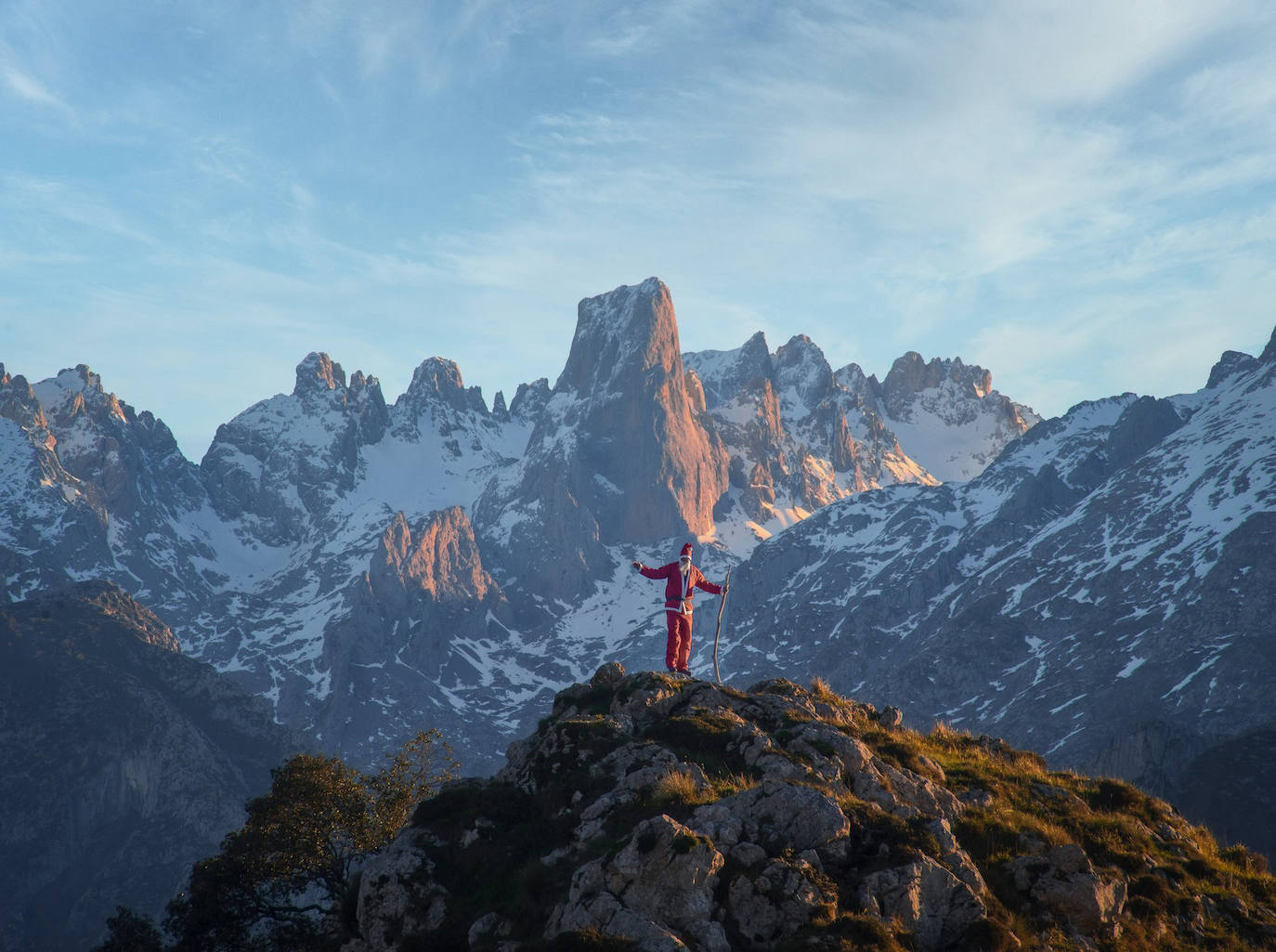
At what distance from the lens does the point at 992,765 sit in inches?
1422

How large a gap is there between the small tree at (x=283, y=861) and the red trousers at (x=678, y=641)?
43.1 ft

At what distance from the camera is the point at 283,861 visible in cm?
4181

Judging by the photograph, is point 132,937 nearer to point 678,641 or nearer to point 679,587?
point 678,641

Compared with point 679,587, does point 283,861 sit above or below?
below

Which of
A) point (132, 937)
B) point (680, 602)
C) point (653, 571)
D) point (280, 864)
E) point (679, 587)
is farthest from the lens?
point (132, 937)

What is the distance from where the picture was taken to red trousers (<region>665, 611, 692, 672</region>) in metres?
42.0

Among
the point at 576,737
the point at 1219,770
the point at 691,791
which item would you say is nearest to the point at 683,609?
the point at 576,737

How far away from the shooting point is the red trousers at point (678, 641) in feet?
138

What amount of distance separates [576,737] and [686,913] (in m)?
8.94

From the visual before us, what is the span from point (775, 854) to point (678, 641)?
17.1 metres

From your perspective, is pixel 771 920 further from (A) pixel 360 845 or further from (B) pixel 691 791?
(A) pixel 360 845

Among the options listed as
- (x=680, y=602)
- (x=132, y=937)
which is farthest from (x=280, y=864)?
(x=680, y=602)

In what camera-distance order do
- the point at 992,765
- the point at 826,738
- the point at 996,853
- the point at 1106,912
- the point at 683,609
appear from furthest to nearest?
the point at 683,609, the point at 992,765, the point at 826,738, the point at 996,853, the point at 1106,912

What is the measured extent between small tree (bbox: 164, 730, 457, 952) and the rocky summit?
11.5 m
